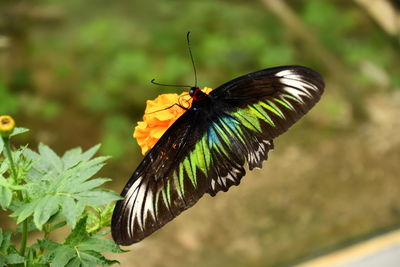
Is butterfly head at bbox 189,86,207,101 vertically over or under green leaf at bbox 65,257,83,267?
over

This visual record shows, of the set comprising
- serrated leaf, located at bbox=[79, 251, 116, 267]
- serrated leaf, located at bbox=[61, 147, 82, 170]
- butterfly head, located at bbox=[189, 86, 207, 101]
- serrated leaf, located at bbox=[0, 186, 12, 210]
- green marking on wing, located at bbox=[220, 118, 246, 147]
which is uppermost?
butterfly head, located at bbox=[189, 86, 207, 101]

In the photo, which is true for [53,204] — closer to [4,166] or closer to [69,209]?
[69,209]

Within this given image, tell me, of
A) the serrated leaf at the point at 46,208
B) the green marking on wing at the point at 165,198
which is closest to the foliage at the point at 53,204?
the serrated leaf at the point at 46,208

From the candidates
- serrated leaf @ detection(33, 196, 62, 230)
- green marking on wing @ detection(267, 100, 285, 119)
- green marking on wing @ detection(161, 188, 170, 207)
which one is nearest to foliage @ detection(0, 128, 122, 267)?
serrated leaf @ detection(33, 196, 62, 230)

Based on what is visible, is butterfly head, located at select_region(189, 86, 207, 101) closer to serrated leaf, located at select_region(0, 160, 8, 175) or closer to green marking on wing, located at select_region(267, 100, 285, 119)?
green marking on wing, located at select_region(267, 100, 285, 119)

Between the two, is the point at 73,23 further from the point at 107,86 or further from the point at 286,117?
the point at 286,117

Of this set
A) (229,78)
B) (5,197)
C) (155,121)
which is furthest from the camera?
(229,78)

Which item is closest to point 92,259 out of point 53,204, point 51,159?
point 53,204

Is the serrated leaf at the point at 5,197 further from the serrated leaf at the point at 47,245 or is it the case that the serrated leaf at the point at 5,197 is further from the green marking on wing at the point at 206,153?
the green marking on wing at the point at 206,153
